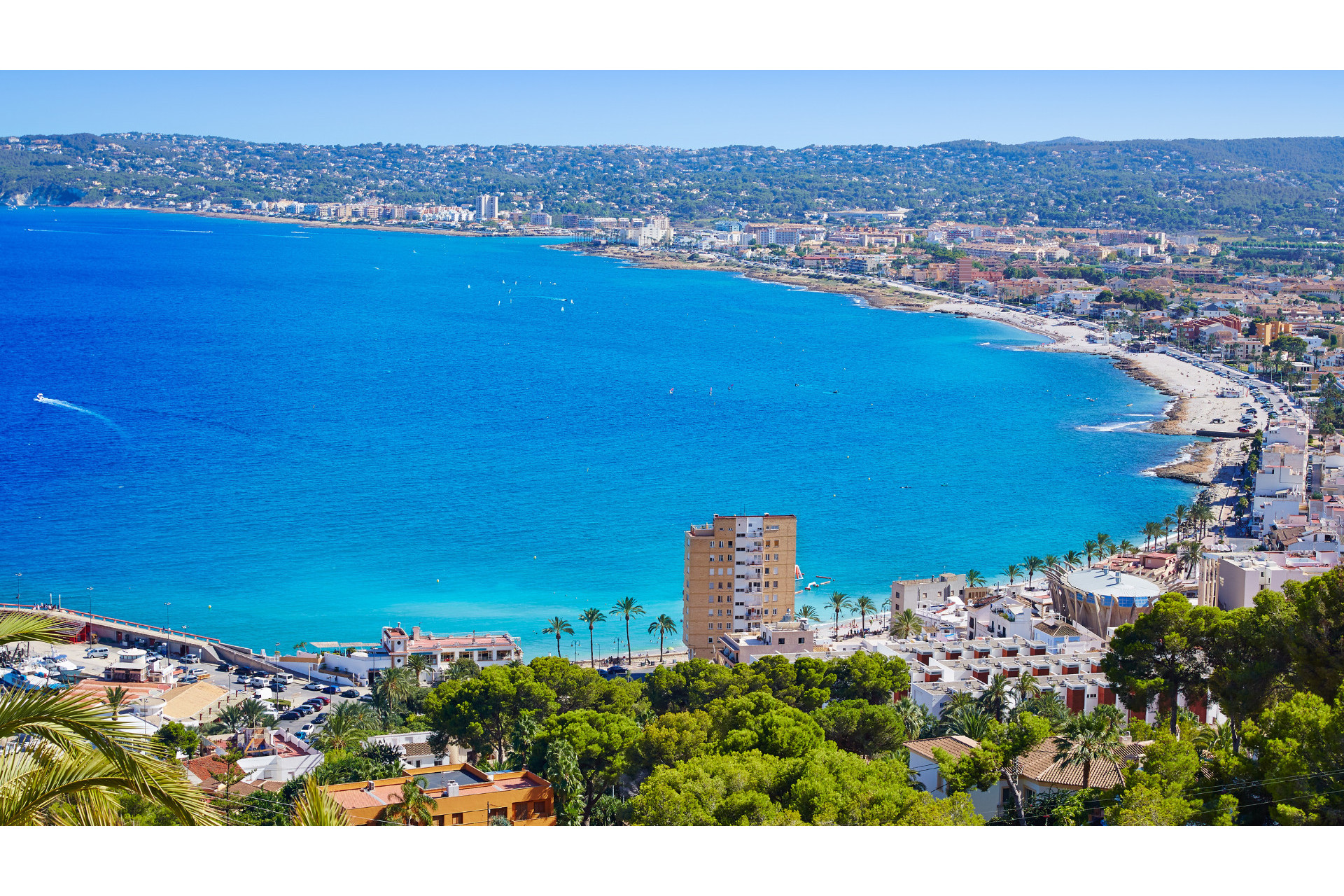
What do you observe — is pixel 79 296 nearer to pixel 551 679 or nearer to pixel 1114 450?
pixel 1114 450

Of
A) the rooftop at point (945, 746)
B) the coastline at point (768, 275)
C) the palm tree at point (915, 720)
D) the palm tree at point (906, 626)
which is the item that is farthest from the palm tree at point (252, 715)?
the coastline at point (768, 275)

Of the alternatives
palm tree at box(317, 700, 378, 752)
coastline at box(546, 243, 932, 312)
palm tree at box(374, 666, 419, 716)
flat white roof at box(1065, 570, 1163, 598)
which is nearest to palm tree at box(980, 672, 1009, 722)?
flat white roof at box(1065, 570, 1163, 598)

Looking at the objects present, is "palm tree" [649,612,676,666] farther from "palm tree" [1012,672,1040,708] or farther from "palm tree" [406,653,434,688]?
"palm tree" [1012,672,1040,708]

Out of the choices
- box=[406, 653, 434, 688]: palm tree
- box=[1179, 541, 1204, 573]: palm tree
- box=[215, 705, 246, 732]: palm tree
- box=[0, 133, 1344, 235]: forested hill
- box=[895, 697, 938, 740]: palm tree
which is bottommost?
box=[406, 653, 434, 688]: palm tree

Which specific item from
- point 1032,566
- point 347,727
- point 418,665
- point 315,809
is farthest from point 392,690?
point 315,809

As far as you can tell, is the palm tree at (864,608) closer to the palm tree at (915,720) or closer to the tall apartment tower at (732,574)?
the tall apartment tower at (732,574)
